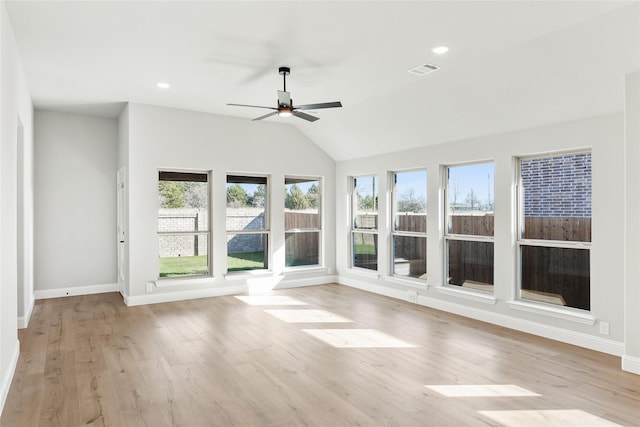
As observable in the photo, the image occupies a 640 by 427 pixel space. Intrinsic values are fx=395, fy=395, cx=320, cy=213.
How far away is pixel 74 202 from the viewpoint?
262 inches

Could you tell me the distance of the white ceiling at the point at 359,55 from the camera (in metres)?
3.14

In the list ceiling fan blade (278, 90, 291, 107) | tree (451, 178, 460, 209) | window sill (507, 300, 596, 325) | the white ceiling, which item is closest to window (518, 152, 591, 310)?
window sill (507, 300, 596, 325)

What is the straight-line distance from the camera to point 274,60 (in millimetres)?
4203

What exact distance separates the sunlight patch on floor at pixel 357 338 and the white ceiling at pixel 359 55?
9.45ft

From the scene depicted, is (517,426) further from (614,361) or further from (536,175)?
(536,175)

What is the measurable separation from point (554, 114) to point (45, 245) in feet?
24.7

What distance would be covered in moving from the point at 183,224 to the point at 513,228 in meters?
4.88

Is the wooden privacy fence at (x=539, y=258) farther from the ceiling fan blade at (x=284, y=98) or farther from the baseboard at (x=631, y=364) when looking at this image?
the ceiling fan blade at (x=284, y=98)

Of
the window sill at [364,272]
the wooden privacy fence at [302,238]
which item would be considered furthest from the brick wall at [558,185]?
the wooden privacy fence at [302,238]

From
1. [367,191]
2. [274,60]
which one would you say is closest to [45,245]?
[274,60]

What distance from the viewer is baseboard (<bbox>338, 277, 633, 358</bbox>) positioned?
3953mm

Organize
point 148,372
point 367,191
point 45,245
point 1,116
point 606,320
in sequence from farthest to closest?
point 367,191
point 45,245
point 606,320
point 148,372
point 1,116

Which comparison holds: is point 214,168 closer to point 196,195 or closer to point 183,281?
point 196,195

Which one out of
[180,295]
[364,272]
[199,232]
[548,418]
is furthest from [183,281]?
[548,418]
